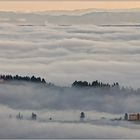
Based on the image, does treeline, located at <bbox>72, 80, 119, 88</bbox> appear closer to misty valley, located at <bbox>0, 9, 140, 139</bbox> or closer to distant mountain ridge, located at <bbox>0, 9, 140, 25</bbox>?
misty valley, located at <bbox>0, 9, 140, 139</bbox>

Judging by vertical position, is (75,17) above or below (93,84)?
above

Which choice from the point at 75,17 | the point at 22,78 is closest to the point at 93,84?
the point at 22,78

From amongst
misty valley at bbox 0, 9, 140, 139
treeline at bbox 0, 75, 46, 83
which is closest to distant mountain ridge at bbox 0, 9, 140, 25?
misty valley at bbox 0, 9, 140, 139

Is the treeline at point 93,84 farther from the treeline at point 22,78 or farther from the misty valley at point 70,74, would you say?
the treeline at point 22,78

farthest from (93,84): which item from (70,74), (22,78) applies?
(22,78)

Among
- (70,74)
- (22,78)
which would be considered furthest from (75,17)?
(22,78)

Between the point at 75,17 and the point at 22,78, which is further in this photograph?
the point at 75,17

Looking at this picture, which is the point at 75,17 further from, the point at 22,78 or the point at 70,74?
the point at 22,78

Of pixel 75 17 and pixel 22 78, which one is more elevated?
pixel 75 17

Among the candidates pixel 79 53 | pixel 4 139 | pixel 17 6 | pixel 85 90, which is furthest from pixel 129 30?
pixel 4 139

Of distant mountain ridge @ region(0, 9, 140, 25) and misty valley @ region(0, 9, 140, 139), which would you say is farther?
distant mountain ridge @ region(0, 9, 140, 25)

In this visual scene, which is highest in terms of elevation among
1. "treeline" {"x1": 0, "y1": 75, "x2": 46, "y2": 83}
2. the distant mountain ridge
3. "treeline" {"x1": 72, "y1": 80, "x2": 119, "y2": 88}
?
the distant mountain ridge
